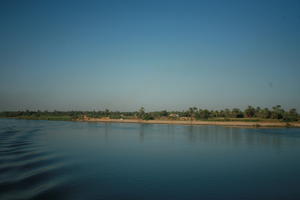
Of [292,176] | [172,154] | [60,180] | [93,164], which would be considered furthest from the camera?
[172,154]

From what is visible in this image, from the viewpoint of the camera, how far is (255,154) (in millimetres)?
21891

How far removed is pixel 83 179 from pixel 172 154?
10312 millimetres

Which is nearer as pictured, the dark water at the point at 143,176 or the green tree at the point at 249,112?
the dark water at the point at 143,176

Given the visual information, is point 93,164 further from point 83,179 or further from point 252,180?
point 252,180

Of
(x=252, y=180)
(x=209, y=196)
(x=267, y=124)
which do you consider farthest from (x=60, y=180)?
(x=267, y=124)

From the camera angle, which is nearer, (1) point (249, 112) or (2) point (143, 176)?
(2) point (143, 176)

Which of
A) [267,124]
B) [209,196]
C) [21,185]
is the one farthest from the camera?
[267,124]

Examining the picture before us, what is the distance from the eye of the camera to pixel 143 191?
11.0 m

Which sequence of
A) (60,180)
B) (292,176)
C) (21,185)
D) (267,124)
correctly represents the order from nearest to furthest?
(21,185) → (60,180) → (292,176) → (267,124)

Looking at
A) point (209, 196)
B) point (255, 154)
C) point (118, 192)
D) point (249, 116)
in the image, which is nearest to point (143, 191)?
point (118, 192)

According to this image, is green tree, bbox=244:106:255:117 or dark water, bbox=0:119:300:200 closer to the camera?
dark water, bbox=0:119:300:200

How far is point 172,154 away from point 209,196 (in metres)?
10.7

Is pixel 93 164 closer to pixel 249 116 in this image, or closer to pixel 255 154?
pixel 255 154

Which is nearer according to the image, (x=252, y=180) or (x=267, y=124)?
(x=252, y=180)
